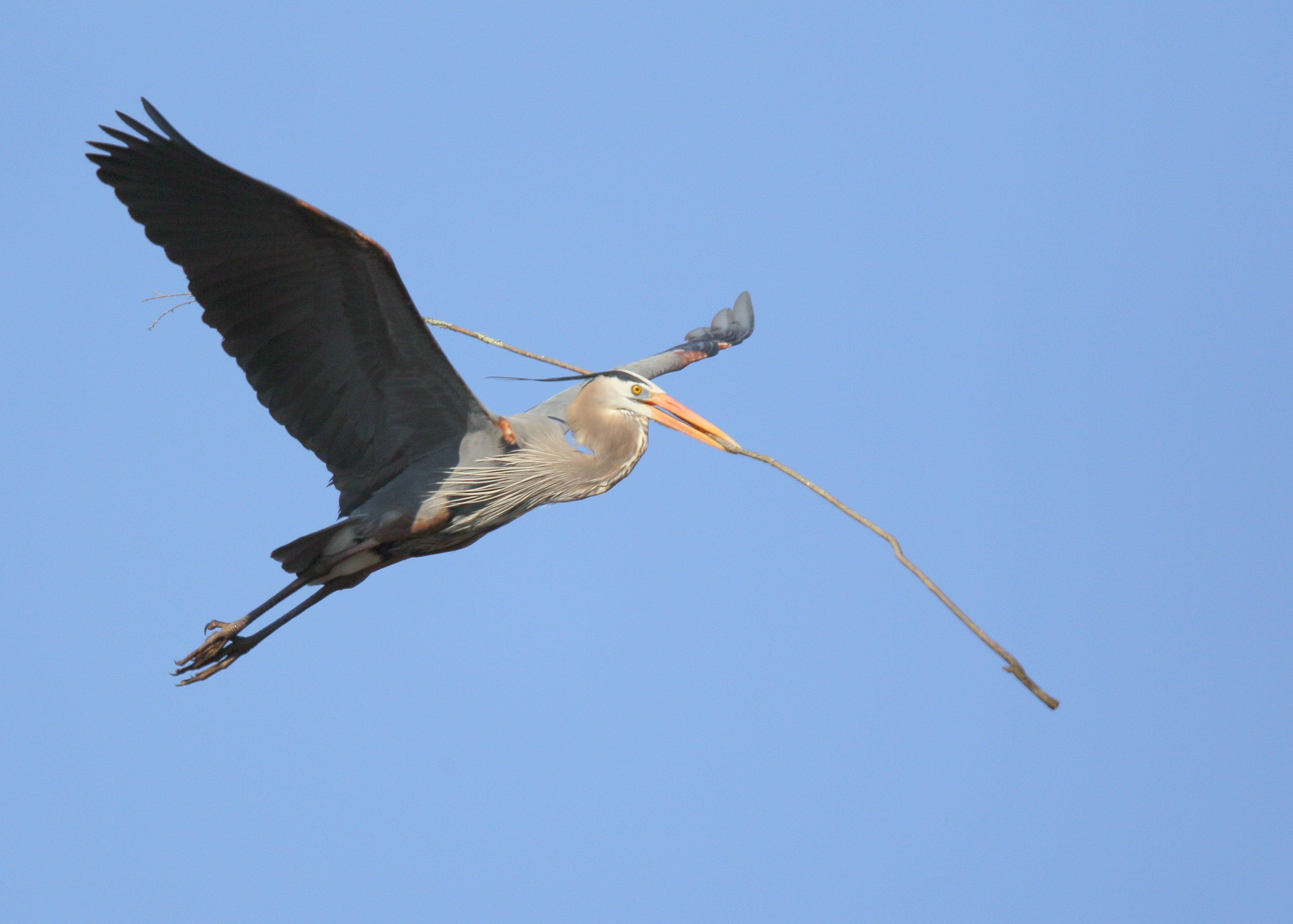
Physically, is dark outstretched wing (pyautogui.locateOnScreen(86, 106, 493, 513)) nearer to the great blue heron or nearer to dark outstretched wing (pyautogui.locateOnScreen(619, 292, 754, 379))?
the great blue heron

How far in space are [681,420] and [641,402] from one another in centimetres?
28

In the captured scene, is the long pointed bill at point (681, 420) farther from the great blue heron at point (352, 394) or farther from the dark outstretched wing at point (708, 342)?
the dark outstretched wing at point (708, 342)

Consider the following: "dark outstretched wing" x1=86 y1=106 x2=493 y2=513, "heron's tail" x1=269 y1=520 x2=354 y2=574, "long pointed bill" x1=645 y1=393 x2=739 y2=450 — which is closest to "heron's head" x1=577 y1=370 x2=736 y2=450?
"long pointed bill" x1=645 y1=393 x2=739 y2=450

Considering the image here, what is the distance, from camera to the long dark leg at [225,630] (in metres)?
6.98

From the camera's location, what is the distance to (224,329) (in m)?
6.39

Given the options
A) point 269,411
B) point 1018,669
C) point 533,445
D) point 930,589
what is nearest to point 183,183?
point 269,411

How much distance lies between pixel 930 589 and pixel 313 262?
3.50m

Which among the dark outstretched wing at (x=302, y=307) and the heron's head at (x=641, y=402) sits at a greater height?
the dark outstretched wing at (x=302, y=307)

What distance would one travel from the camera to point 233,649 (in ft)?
23.3

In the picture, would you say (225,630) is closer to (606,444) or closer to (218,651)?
(218,651)

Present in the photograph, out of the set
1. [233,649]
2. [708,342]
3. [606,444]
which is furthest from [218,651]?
[708,342]

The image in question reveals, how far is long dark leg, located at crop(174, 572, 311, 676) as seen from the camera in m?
6.98

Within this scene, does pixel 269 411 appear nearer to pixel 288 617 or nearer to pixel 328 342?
pixel 328 342

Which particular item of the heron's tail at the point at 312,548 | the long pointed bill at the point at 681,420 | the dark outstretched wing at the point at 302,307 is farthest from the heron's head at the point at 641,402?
the heron's tail at the point at 312,548
